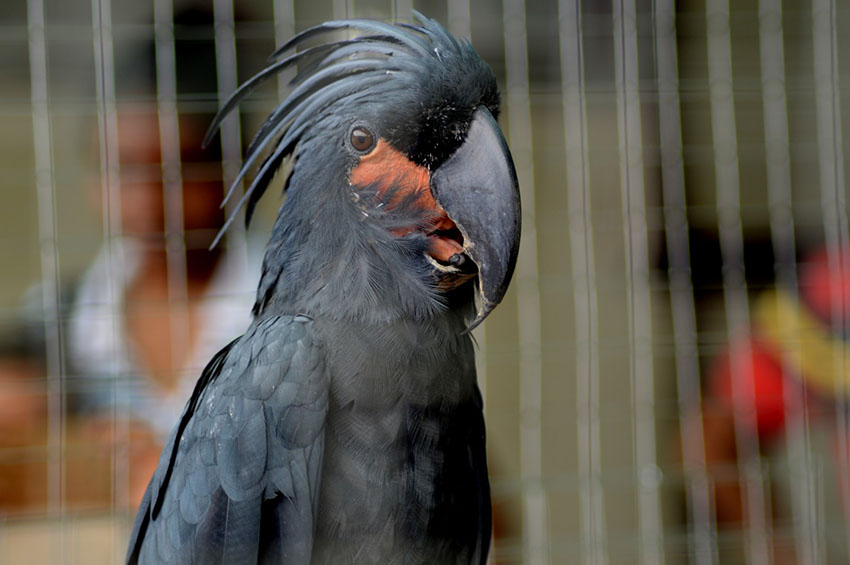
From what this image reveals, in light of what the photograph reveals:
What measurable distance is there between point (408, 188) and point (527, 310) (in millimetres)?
1132

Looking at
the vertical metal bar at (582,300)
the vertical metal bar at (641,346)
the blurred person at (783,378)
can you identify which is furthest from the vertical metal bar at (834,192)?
the vertical metal bar at (582,300)

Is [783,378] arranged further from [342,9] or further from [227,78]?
[227,78]

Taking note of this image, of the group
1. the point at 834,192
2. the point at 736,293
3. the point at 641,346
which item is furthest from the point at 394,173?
the point at 834,192

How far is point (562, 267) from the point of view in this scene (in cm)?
194

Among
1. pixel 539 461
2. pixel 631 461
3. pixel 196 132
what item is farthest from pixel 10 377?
pixel 631 461

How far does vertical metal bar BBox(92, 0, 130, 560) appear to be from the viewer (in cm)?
152

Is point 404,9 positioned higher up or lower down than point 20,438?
higher up

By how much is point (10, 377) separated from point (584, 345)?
1351 mm

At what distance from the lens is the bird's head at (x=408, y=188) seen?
0.75m

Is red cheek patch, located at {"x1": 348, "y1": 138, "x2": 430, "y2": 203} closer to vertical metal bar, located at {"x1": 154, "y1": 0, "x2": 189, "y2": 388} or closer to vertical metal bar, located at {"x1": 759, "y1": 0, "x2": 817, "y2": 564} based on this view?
vertical metal bar, located at {"x1": 154, "y1": 0, "x2": 189, "y2": 388}

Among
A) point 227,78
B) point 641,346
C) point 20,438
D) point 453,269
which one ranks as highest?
point 227,78

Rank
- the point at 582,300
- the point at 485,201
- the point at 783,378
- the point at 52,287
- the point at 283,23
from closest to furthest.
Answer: the point at 485,201, the point at 283,23, the point at 52,287, the point at 783,378, the point at 582,300

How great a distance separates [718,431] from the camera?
5.96ft

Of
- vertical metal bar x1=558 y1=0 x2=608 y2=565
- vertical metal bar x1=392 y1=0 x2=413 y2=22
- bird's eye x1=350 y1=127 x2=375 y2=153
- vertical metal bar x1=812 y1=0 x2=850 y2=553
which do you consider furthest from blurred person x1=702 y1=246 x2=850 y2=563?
bird's eye x1=350 y1=127 x2=375 y2=153
